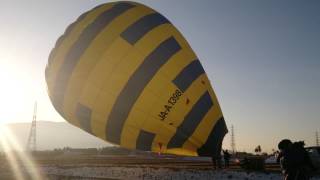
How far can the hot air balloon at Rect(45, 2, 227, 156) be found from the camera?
13.8 metres

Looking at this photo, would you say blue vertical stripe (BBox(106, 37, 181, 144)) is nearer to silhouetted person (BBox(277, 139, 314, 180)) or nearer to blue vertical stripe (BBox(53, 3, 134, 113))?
blue vertical stripe (BBox(53, 3, 134, 113))

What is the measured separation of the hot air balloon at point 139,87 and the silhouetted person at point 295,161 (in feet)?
12.0

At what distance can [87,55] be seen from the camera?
1462 cm

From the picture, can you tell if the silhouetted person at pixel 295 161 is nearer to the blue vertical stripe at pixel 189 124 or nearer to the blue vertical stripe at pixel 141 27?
the blue vertical stripe at pixel 189 124

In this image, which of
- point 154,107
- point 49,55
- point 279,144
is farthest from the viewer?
point 49,55

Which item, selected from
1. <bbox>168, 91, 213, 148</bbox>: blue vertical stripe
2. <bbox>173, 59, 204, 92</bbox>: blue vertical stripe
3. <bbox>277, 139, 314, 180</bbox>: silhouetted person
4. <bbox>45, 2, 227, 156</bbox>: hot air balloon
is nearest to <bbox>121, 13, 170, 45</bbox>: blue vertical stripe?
<bbox>45, 2, 227, 156</bbox>: hot air balloon

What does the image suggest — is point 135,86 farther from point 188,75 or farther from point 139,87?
point 188,75

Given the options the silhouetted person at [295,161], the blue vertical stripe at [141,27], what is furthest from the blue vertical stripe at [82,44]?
the silhouetted person at [295,161]

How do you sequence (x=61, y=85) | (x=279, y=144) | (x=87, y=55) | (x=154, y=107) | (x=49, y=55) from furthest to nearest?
(x=49, y=55), (x=61, y=85), (x=87, y=55), (x=154, y=107), (x=279, y=144)

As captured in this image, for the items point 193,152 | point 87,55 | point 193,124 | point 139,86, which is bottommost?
point 193,152

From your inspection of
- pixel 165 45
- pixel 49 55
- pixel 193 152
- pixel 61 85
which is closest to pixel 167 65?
pixel 165 45

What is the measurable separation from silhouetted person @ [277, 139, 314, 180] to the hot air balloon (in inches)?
144

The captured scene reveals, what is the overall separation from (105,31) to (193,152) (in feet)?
16.8

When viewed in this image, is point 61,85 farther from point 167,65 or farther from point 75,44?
point 167,65
